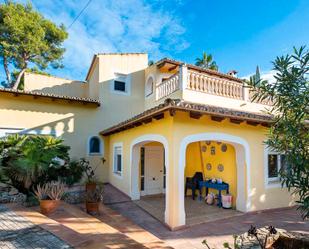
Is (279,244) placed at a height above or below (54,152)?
below

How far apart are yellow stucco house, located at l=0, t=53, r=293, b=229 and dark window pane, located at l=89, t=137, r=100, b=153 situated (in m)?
0.07

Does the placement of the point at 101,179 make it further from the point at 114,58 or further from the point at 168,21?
the point at 168,21

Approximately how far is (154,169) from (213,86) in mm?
5735

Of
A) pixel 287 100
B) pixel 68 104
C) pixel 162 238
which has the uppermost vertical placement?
pixel 68 104

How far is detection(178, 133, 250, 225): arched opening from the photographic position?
8.60m

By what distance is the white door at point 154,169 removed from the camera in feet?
43.2

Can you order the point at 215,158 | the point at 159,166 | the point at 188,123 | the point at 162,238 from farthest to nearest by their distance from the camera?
the point at 159,166 < the point at 215,158 < the point at 188,123 < the point at 162,238

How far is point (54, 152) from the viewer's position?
9867 mm

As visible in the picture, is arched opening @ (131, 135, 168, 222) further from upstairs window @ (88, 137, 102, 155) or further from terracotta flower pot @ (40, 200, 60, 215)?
terracotta flower pot @ (40, 200, 60, 215)

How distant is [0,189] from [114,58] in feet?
34.3

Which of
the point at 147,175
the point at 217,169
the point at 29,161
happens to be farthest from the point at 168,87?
the point at 29,161

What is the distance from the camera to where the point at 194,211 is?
32.3 feet

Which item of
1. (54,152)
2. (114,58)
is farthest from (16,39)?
(54,152)

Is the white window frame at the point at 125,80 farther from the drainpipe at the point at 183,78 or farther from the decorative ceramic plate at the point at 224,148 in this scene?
the decorative ceramic plate at the point at 224,148
